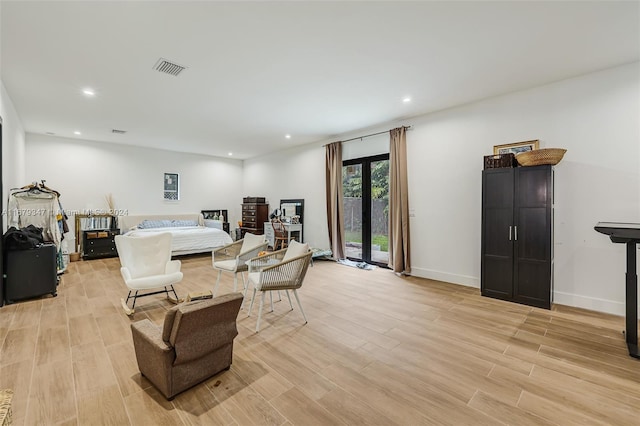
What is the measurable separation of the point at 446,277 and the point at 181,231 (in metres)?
6.05

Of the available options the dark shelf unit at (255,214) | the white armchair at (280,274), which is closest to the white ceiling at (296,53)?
the white armchair at (280,274)

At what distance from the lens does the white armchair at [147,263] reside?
10.9 feet

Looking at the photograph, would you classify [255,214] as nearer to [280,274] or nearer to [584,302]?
[280,274]

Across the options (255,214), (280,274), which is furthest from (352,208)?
(280,274)

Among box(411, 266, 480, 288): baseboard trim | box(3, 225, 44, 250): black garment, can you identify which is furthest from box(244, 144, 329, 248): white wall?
box(3, 225, 44, 250): black garment

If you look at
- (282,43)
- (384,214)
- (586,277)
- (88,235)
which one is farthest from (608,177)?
(88,235)

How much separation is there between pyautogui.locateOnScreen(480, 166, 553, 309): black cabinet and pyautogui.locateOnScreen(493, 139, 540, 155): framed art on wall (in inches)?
18.1

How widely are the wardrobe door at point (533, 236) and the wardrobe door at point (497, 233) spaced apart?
79 mm

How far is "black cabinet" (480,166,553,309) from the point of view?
3428 millimetres

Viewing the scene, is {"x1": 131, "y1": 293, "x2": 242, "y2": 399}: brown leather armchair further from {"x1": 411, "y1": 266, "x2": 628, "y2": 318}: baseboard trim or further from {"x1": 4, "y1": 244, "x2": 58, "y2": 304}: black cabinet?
{"x1": 411, "y1": 266, "x2": 628, "y2": 318}: baseboard trim

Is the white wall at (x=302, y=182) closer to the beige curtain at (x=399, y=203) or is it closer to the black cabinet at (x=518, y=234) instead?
the beige curtain at (x=399, y=203)

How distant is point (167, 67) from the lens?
3.21m

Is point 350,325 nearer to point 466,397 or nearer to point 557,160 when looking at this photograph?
point 466,397

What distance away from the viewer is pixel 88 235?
20.6ft
